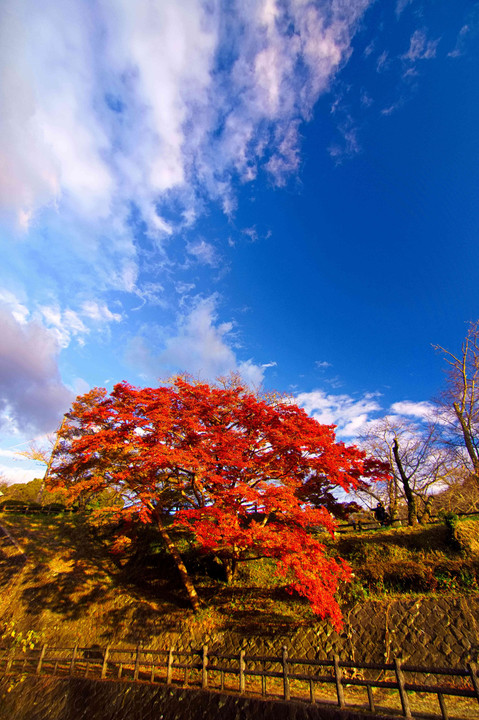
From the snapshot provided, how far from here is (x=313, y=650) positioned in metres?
11.5

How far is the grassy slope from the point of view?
12985mm

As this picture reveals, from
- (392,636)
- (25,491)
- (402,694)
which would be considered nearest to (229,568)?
(392,636)

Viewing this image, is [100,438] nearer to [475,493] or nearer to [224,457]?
[224,457]

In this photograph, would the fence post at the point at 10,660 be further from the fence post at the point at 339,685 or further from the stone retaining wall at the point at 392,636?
the fence post at the point at 339,685

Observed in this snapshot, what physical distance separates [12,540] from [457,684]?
2516 centimetres

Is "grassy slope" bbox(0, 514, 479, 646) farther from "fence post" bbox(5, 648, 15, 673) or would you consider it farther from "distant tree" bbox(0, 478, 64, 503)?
"distant tree" bbox(0, 478, 64, 503)

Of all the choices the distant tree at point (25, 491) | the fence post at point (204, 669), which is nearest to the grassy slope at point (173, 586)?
the fence post at point (204, 669)

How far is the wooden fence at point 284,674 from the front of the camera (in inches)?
275

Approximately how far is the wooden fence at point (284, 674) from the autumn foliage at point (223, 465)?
2518 millimetres

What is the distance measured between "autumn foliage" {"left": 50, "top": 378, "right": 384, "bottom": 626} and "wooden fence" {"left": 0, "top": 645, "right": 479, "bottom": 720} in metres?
2.52

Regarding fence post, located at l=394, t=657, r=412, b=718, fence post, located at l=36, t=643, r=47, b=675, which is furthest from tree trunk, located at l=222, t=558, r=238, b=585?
fence post, located at l=394, t=657, r=412, b=718

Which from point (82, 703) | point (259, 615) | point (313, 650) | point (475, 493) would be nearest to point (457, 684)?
point (313, 650)

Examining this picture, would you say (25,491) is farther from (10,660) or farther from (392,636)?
(392,636)

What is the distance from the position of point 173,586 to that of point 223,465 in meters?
8.14
